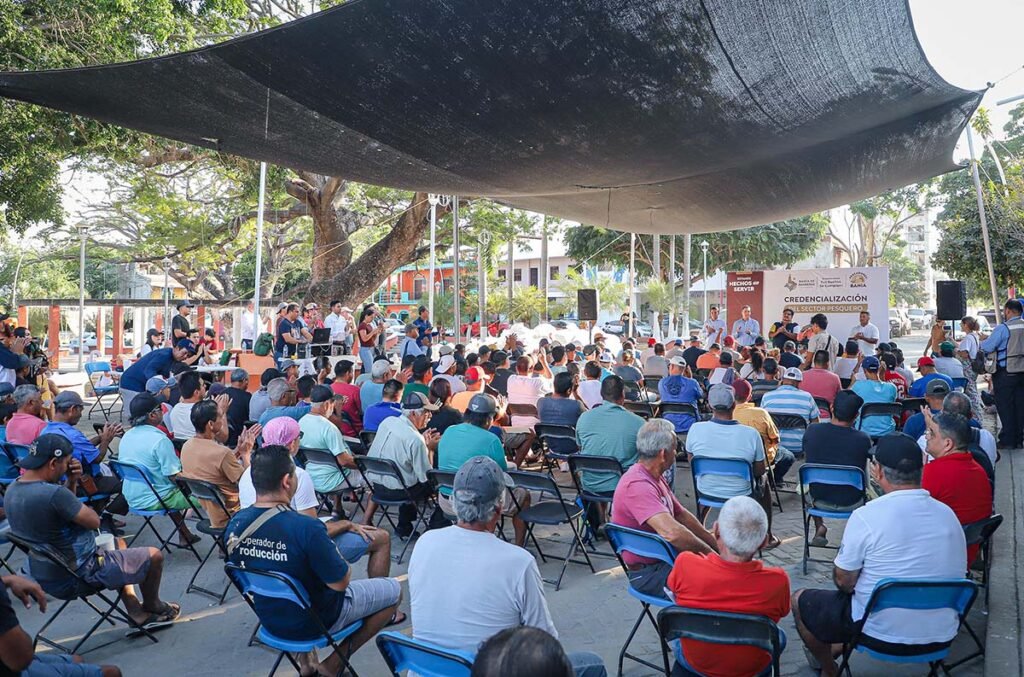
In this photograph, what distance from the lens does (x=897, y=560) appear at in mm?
2840

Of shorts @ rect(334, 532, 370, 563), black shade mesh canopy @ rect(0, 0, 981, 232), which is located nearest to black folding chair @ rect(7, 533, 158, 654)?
shorts @ rect(334, 532, 370, 563)

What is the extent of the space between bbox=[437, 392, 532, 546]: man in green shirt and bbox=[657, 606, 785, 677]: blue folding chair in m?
2.25

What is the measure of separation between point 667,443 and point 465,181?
519 centimetres

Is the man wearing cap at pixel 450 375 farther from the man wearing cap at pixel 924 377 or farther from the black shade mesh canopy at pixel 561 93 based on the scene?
the man wearing cap at pixel 924 377

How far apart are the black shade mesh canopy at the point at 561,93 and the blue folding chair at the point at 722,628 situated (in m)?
3.26

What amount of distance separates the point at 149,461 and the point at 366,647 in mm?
1993

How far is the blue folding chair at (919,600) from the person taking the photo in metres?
2.64

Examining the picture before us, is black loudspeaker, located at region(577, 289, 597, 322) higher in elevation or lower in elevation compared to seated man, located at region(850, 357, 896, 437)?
higher

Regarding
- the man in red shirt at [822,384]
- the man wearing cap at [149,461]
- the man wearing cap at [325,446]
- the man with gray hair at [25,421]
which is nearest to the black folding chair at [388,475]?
the man wearing cap at [325,446]

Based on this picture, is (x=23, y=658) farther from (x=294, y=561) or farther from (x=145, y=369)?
(x=145, y=369)

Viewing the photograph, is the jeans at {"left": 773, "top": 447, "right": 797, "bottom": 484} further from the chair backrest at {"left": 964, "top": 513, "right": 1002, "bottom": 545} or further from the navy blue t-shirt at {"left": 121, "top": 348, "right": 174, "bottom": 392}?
the navy blue t-shirt at {"left": 121, "top": 348, "right": 174, "bottom": 392}

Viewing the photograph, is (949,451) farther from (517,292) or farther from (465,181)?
(517,292)

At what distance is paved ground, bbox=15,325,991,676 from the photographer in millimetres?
3494

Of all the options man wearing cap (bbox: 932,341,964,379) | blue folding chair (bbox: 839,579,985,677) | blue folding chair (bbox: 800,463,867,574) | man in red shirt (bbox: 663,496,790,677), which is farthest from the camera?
man wearing cap (bbox: 932,341,964,379)
